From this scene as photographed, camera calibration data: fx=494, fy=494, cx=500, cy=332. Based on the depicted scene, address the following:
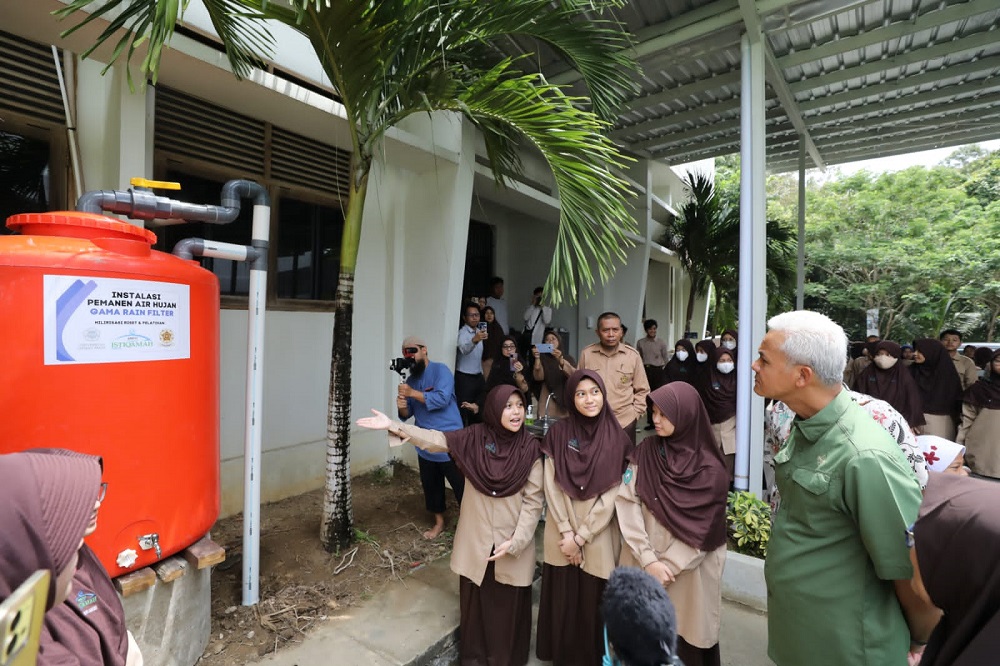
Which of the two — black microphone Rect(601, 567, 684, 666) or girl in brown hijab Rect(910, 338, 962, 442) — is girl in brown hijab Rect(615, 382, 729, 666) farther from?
girl in brown hijab Rect(910, 338, 962, 442)

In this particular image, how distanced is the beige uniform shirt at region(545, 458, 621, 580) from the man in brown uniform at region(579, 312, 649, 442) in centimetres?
180

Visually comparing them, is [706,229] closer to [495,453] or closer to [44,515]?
[495,453]

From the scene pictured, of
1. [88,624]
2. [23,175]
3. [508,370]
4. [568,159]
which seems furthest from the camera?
[508,370]

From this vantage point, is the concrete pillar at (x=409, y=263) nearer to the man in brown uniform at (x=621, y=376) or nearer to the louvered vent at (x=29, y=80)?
the man in brown uniform at (x=621, y=376)

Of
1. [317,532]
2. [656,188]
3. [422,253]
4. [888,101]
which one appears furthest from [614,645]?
[656,188]

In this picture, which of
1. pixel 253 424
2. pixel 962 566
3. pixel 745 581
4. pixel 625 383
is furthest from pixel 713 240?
pixel 962 566

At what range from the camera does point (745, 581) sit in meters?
3.14

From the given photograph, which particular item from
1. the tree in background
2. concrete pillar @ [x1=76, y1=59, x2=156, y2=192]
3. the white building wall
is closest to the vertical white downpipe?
concrete pillar @ [x1=76, y1=59, x2=156, y2=192]

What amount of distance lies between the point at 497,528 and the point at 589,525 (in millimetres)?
474

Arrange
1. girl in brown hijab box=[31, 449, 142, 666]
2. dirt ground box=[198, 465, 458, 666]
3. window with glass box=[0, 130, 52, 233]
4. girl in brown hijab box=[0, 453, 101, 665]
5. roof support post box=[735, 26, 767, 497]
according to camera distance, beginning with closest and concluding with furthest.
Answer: girl in brown hijab box=[0, 453, 101, 665] < girl in brown hijab box=[31, 449, 142, 666] < dirt ground box=[198, 465, 458, 666] < window with glass box=[0, 130, 52, 233] < roof support post box=[735, 26, 767, 497]

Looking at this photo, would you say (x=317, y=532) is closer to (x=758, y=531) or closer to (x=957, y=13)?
(x=758, y=531)

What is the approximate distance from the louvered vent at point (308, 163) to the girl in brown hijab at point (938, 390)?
6.40 m

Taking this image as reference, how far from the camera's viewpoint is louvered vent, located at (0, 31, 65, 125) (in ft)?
9.53

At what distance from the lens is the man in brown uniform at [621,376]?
4141mm
